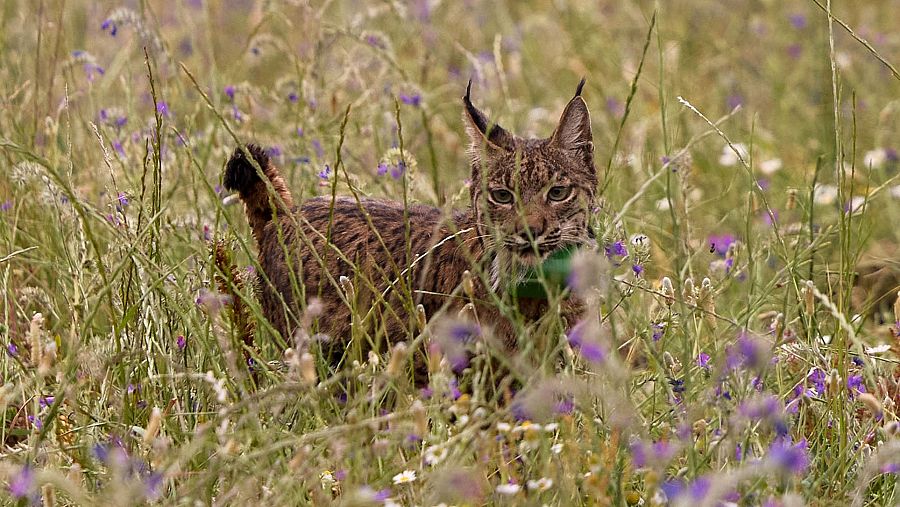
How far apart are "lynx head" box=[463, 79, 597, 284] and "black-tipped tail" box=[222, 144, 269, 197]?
67cm

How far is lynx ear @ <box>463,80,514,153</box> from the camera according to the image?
12.2 ft

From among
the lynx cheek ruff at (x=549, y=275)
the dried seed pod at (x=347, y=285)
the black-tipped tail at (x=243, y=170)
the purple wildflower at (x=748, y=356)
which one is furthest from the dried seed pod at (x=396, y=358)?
the black-tipped tail at (x=243, y=170)

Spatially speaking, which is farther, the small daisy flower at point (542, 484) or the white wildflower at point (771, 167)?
the white wildflower at point (771, 167)

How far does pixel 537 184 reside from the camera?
368 cm

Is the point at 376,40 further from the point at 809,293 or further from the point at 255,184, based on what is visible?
the point at 809,293

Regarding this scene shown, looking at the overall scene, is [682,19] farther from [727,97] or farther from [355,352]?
[355,352]

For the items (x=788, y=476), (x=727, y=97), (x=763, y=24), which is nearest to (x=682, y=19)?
(x=763, y=24)

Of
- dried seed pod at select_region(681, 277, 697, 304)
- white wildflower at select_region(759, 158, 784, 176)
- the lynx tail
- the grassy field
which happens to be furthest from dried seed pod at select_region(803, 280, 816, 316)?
white wildflower at select_region(759, 158, 784, 176)

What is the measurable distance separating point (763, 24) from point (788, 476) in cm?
612

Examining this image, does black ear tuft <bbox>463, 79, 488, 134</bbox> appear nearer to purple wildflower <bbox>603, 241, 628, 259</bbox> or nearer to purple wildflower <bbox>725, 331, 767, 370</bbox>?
purple wildflower <bbox>603, 241, 628, 259</bbox>

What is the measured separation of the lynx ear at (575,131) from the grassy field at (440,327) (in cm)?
25

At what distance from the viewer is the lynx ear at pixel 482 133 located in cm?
372

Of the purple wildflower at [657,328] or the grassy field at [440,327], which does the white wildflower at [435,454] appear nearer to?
the grassy field at [440,327]

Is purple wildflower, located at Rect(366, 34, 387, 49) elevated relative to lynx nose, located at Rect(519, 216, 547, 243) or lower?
elevated
